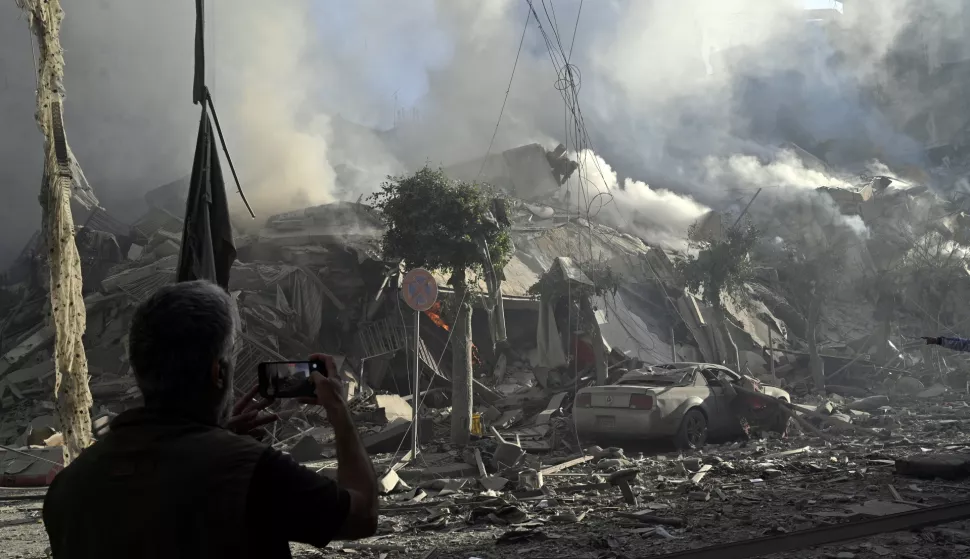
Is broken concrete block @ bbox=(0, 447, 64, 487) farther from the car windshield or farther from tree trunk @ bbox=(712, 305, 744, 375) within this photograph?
tree trunk @ bbox=(712, 305, 744, 375)

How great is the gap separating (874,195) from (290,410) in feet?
138

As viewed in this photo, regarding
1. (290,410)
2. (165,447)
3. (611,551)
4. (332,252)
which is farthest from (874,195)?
(165,447)

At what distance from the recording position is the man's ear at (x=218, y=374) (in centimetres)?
151

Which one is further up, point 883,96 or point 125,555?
point 883,96

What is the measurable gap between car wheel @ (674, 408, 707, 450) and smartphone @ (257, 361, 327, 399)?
8.72 meters

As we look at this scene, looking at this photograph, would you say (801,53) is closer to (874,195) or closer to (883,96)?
(883,96)

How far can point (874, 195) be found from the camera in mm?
42906

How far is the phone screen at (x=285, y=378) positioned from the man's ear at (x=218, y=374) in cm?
19

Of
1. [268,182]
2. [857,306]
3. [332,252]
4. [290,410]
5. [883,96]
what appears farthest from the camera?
[883,96]

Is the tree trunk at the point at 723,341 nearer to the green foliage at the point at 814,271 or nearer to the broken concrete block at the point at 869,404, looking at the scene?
the green foliage at the point at 814,271

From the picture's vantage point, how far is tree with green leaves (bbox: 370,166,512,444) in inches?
422

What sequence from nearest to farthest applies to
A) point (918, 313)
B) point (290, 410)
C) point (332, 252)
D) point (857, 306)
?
1. point (290, 410)
2. point (332, 252)
3. point (918, 313)
4. point (857, 306)

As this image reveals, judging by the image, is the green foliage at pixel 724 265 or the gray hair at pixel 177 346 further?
the green foliage at pixel 724 265

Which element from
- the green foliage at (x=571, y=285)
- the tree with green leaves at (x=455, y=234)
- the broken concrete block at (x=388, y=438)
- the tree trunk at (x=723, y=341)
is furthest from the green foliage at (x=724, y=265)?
the broken concrete block at (x=388, y=438)
